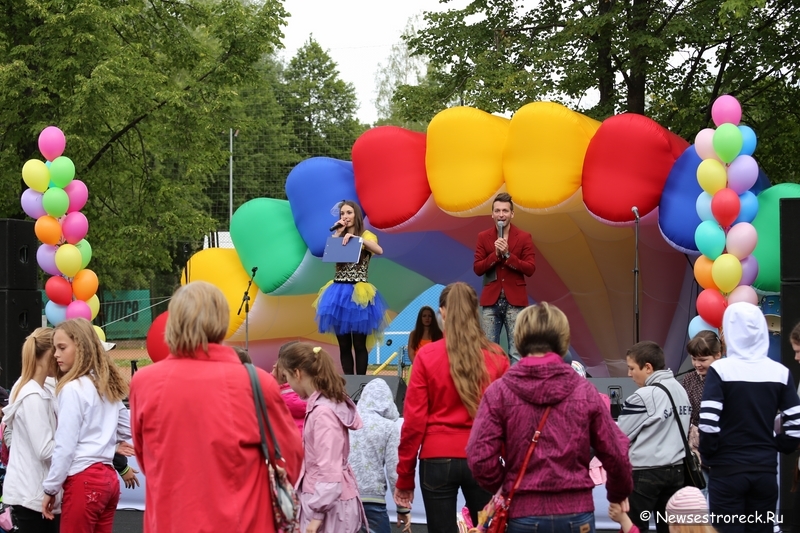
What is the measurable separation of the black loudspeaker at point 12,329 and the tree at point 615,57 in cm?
715

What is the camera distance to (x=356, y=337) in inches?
318

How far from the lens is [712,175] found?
25.9 feet

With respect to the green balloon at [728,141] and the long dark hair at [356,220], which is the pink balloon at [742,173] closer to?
the green balloon at [728,141]

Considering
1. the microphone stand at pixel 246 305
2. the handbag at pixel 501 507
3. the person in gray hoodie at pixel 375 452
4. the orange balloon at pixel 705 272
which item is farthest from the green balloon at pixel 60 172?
the handbag at pixel 501 507

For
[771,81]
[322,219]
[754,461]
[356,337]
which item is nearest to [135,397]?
[754,461]

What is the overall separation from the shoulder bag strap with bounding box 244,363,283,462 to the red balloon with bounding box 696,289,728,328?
18.6 feet

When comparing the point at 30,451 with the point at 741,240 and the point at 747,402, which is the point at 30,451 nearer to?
the point at 747,402

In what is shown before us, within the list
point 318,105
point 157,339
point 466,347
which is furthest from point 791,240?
point 318,105

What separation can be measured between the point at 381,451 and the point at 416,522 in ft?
8.89

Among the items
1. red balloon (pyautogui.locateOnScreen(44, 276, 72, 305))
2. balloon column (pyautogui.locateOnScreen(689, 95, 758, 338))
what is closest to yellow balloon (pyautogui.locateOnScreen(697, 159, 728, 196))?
balloon column (pyautogui.locateOnScreen(689, 95, 758, 338))

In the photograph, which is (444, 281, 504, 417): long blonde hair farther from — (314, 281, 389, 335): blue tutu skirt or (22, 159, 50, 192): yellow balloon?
(22, 159, 50, 192): yellow balloon

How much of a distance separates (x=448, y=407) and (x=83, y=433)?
5.36ft

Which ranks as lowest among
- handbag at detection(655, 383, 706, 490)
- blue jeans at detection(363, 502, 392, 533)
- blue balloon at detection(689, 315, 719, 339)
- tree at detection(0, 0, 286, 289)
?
blue jeans at detection(363, 502, 392, 533)

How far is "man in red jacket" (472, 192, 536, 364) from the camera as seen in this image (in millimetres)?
7234
